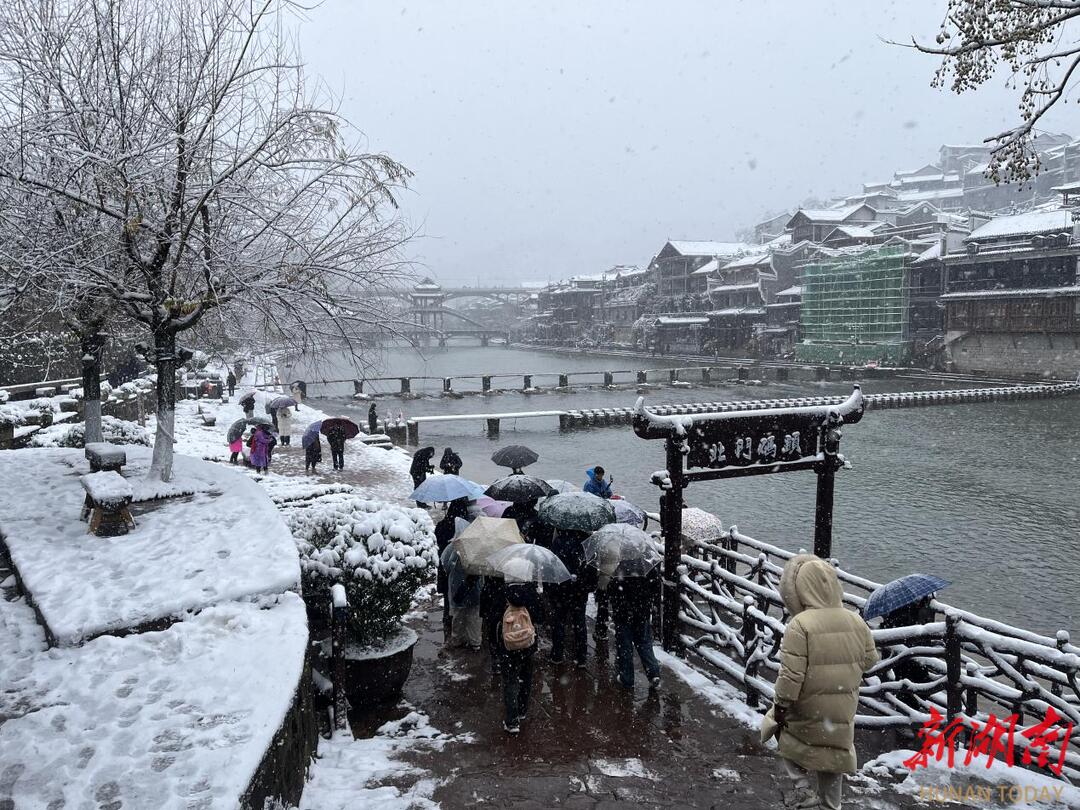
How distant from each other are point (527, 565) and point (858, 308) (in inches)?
1983

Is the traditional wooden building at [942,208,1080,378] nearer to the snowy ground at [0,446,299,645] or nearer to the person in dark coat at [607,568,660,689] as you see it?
the person in dark coat at [607,568,660,689]

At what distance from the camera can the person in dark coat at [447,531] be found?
7391mm

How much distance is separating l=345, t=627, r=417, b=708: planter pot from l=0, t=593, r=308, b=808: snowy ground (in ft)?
2.09

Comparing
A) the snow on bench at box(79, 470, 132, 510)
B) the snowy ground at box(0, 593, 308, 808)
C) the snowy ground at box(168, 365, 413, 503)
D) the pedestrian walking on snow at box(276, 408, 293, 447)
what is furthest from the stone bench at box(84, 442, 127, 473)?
the pedestrian walking on snow at box(276, 408, 293, 447)

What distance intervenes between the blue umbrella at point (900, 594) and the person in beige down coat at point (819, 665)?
223 centimetres

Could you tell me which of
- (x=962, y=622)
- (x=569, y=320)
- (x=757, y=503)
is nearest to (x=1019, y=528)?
(x=757, y=503)

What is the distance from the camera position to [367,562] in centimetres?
557

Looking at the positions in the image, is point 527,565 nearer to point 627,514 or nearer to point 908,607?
point 627,514

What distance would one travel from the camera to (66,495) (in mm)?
8234

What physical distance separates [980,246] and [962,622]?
45604mm

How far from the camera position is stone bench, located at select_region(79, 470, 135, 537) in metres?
6.69

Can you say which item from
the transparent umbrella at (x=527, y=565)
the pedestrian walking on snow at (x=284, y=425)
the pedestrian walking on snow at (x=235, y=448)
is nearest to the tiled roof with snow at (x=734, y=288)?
the pedestrian walking on snow at (x=284, y=425)

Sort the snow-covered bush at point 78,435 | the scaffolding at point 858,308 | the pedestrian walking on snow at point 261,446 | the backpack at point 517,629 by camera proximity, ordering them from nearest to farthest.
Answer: the backpack at point 517,629, the snow-covered bush at point 78,435, the pedestrian walking on snow at point 261,446, the scaffolding at point 858,308

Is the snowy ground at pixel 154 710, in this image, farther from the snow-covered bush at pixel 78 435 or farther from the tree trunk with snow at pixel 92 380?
the snow-covered bush at pixel 78 435
